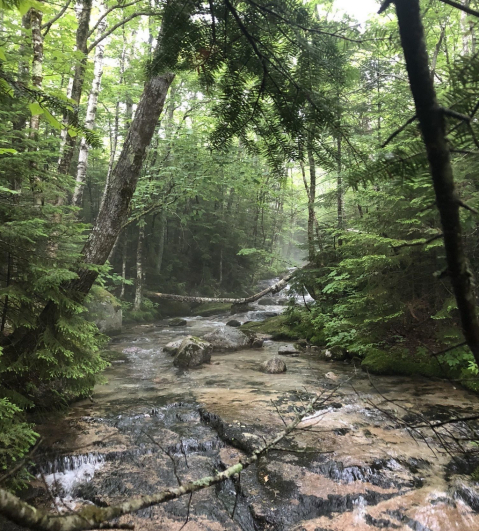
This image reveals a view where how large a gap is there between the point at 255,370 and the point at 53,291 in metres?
6.05

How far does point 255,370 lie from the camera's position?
8.96 meters

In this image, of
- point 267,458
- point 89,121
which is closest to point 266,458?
point 267,458

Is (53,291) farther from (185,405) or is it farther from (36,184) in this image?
(185,405)

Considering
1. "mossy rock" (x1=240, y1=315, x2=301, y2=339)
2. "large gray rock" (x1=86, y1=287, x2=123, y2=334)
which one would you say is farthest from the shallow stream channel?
"large gray rock" (x1=86, y1=287, x2=123, y2=334)

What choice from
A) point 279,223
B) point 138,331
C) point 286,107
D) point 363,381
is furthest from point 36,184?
point 279,223

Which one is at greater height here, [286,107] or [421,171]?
[286,107]

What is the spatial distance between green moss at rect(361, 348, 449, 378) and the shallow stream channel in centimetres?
37

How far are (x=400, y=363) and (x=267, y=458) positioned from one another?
16.0 ft

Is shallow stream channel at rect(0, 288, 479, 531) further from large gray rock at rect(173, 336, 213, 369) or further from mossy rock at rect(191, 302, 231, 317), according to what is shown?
mossy rock at rect(191, 302, 231, 317)

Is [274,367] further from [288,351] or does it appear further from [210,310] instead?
[210,310]

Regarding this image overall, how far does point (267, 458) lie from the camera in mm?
4500

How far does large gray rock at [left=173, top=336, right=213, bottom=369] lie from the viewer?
9492 millimetres

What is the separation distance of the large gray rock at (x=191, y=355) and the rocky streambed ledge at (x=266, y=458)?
1914mm

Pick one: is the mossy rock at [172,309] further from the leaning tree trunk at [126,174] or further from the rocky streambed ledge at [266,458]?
the leaning tree trunk at [126,174]
